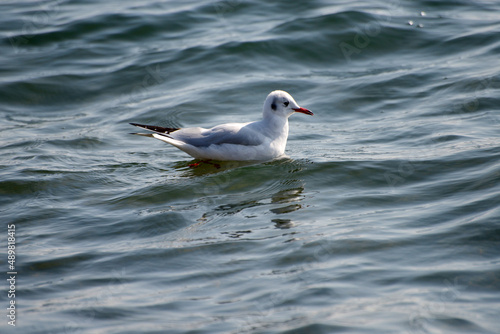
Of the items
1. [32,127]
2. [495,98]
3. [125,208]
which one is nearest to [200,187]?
[125,208]

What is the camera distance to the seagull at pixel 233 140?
7.88 m

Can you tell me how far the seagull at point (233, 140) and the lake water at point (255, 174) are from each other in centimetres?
19

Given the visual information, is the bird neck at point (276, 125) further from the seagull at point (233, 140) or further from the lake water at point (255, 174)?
the lake water at point (255, 174)

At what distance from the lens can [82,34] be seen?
1342 centimetres

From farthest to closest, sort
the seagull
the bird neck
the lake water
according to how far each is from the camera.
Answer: the bird neck, the seagull, the lake water

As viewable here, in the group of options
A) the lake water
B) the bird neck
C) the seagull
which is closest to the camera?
the lake water

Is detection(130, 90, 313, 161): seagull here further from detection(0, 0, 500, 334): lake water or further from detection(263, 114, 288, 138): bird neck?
detection(0, 0, 500, 334): lake water

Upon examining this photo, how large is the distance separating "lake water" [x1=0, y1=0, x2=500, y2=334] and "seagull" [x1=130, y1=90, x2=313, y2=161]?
0.19m

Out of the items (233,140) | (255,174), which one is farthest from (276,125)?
(255,174)

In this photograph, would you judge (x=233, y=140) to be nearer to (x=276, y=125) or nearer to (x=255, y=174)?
(x=255, y=174)

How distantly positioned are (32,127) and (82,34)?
426 centimetres

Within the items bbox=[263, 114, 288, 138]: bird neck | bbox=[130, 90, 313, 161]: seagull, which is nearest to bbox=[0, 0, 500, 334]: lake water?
bbox=[130, 90, 313, 161]: seagull

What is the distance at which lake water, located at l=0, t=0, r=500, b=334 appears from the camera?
4.76m

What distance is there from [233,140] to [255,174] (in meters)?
0.55
